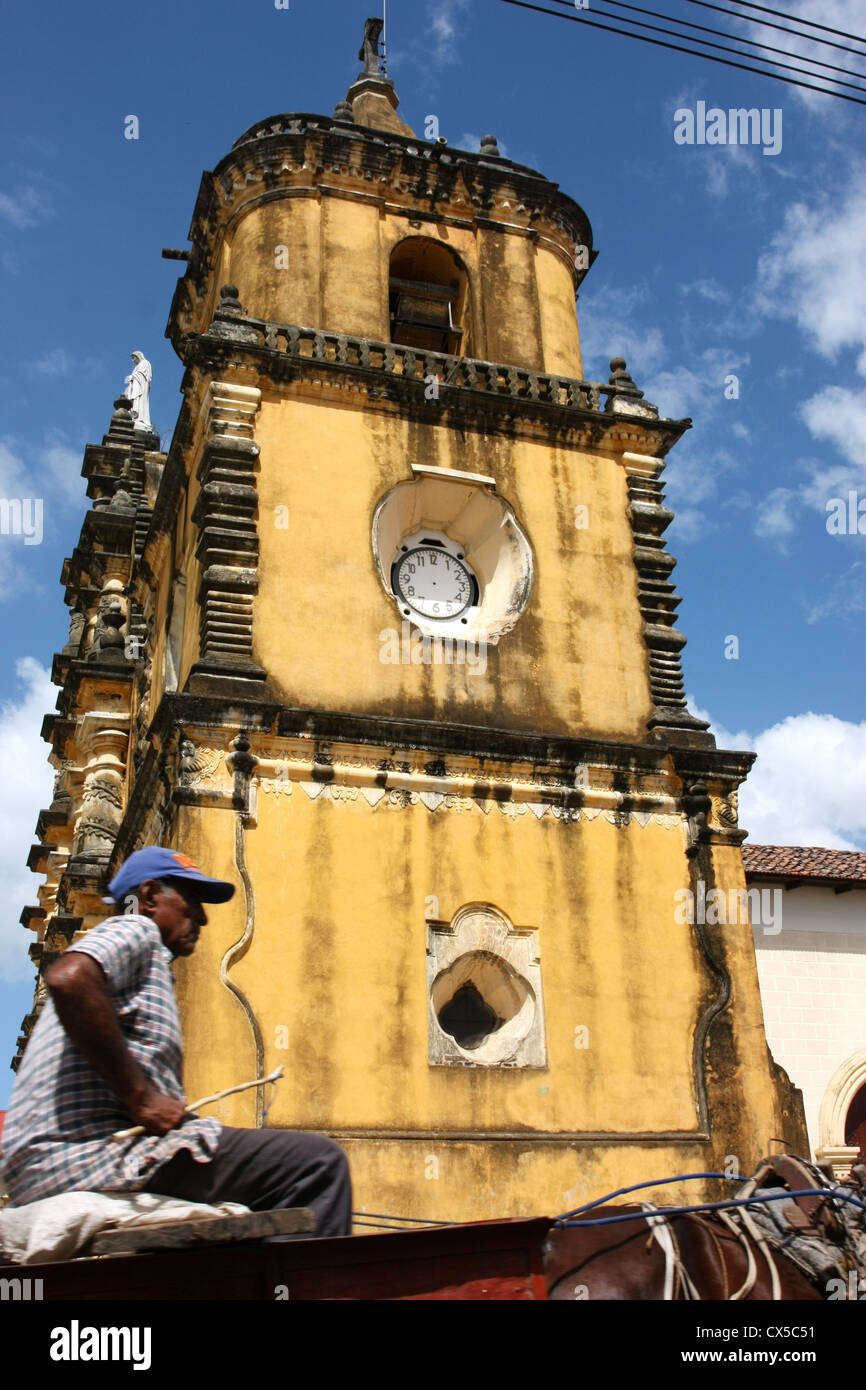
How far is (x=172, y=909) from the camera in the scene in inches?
204

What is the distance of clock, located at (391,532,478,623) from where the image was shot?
15250 millimetres

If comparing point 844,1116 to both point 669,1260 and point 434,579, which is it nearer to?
point 434,579

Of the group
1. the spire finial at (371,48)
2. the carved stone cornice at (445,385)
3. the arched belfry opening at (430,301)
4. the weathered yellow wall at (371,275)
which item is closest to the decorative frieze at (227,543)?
the carved stone cornice at (445,385)

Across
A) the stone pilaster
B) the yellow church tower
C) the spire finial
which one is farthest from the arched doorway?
the spire finial

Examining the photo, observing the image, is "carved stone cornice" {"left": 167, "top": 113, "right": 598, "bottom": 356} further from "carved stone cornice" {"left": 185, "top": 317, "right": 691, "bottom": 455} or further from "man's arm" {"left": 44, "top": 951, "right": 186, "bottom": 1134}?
"man's arm" {"left": 44, "top": 951, "right": 186, "bottom": 1134}

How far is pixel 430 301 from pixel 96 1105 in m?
15.5

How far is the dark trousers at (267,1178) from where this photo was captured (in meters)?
4.74

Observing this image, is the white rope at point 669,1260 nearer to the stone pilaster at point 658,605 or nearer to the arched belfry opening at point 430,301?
the stone pilaster at point 658,605

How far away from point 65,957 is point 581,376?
49.1 feet

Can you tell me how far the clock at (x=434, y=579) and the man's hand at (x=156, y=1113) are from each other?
1056cm

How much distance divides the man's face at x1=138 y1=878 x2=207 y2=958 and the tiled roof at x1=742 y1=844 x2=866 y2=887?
584 inches

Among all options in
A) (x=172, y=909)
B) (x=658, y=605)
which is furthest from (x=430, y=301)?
(x=172, y=909)

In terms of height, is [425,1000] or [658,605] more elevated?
[658,605]

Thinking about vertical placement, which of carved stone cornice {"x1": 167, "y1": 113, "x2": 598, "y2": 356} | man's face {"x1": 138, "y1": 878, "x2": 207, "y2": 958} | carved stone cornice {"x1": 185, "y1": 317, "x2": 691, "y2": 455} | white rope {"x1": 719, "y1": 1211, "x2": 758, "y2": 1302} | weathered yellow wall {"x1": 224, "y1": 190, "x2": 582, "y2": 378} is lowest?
white rope {"x1": 719, "y1": 1211, "x2": 758, "y2": 1302}
